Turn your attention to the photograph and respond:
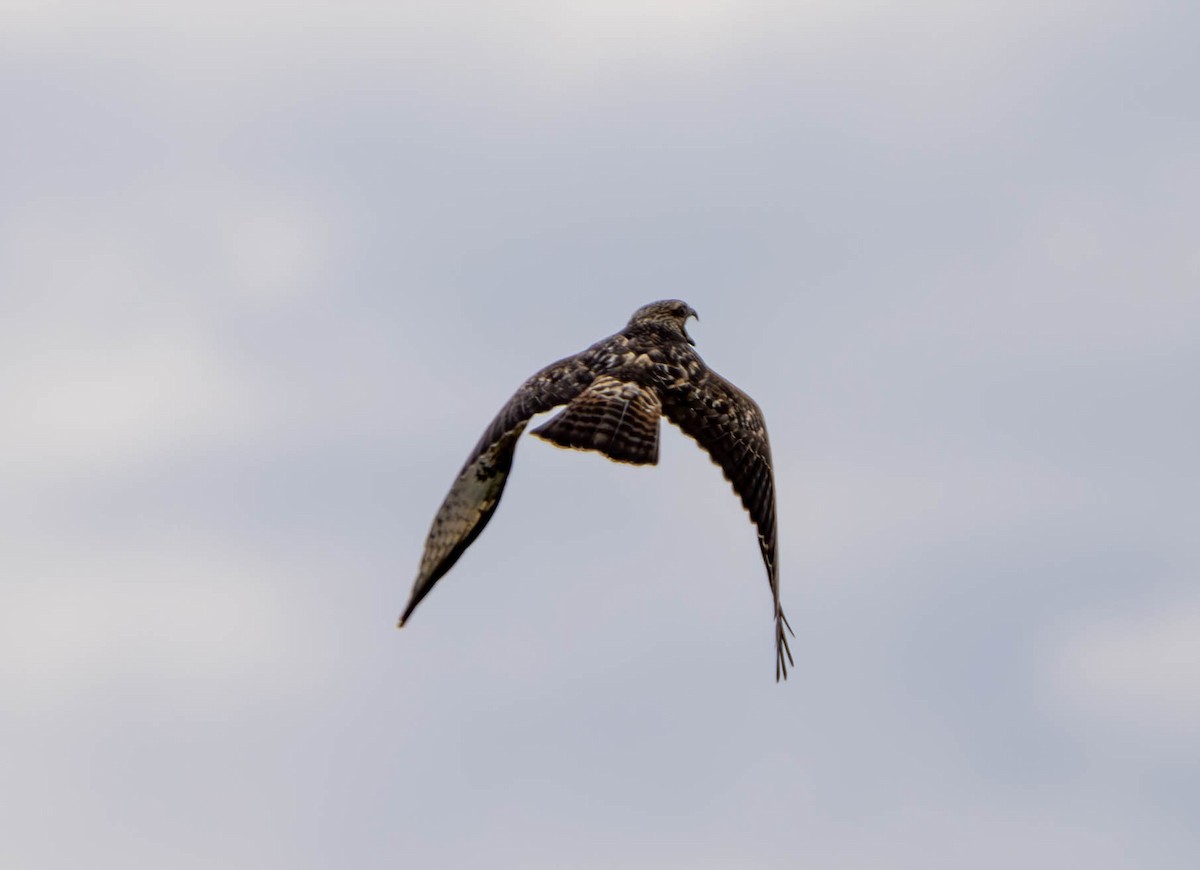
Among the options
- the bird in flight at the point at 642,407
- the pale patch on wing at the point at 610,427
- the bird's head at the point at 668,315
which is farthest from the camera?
the bird's head at the point at 668,315

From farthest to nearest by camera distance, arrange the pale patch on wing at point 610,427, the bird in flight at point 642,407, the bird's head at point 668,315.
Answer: the bird's head at point 668,315 < the bird in flight at point 642,407 < the pale patch on wing at point 610,427

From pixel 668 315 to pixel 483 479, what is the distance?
11.8 feet

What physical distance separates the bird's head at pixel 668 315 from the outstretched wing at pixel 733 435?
5.63 feet

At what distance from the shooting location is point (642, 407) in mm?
15469

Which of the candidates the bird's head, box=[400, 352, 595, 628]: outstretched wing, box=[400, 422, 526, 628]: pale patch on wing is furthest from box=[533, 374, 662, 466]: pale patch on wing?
the bird's head

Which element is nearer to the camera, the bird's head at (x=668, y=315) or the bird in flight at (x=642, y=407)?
the bird in flight at (x=642, y=407)

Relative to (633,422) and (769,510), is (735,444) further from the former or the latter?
(633,422)

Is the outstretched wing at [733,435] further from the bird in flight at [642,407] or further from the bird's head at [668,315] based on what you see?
the bird's head at [668,315]

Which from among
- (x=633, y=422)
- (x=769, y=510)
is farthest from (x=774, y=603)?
(x=633, y=422)

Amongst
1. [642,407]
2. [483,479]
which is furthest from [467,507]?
[642,407]

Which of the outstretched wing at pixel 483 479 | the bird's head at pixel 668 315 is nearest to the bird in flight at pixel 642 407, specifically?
the outstretched wing at pixel 483 479

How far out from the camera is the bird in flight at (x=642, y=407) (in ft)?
53.1

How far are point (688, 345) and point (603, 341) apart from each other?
1487 mm

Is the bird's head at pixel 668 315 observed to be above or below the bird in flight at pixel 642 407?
above
